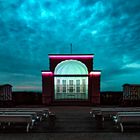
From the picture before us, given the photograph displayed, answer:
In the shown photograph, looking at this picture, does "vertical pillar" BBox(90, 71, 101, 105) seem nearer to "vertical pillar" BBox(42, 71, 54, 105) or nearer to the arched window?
the arched window

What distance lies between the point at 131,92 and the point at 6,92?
10.4m

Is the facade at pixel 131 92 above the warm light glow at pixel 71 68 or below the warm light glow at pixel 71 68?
below

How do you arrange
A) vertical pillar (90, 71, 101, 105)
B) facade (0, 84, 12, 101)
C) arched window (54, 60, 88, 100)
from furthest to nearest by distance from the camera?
arched window (54, 60, 88, 100) < vertical pillar (90, 71, 101, 105) < facade (0, 84, 12, 101)

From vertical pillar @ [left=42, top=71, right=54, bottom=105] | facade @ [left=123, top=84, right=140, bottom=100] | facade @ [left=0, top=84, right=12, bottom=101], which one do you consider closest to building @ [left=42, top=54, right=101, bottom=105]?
vertical pillar @ [left=42, top=71, right=54, bottom=105]

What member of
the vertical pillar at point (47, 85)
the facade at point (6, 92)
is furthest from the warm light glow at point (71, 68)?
the facade at point (6, 92)

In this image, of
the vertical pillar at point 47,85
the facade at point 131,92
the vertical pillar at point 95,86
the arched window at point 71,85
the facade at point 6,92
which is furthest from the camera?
the arched window at point 71,85

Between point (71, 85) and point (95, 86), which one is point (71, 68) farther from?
point (95, 86)

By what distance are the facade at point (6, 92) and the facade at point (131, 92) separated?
957 cm

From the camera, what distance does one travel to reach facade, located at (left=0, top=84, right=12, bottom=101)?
25.8m

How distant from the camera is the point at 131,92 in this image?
25.5 meters

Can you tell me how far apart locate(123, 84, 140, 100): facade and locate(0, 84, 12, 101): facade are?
957 cm

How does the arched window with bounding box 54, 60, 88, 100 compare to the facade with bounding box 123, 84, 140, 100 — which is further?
the arched window with bounding box 54, 60, 88, 100

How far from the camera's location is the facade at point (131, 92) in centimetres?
2541

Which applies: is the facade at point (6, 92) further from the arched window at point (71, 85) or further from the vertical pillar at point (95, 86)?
the vertical pillar at point (95, 86)
